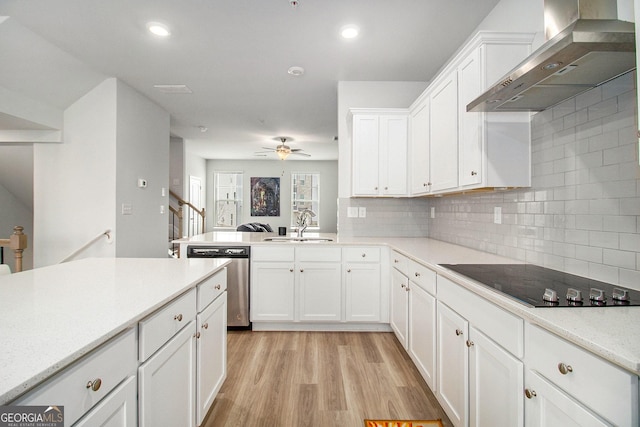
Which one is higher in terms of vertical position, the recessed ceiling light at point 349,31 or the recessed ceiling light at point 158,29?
the recessed ceiling light at point 158,29

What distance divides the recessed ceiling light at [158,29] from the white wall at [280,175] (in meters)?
6.72

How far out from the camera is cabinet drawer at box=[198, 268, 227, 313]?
5.13 ft

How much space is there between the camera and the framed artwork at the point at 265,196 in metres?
9.42

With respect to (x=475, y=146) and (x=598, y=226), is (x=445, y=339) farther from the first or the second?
(x=475, y=146)

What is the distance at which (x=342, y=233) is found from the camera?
12.1 ft

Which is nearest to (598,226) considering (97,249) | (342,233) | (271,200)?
(342,233)

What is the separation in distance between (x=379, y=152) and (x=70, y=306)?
9.44 feet

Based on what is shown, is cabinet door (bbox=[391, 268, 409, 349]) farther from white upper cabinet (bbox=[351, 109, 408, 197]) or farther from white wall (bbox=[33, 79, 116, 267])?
white wall (bbox=[33, 79, 116, 267])

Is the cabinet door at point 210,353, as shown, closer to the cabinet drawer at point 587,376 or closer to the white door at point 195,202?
the cabinet drawer at point 587,376

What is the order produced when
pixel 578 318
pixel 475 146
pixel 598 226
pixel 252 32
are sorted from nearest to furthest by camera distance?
pixel 578 318
pixel 598 226
pixel 475 146
pixel 252 32

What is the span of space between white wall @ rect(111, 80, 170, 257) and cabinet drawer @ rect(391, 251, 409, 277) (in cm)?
316

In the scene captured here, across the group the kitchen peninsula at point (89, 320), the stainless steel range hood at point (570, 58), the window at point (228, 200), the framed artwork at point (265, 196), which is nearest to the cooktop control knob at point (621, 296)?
the stainless steel range hood at point (570, 58)

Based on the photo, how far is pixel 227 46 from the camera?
2.89 meters

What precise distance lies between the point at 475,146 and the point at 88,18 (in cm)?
305
